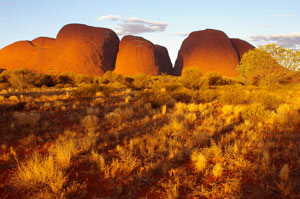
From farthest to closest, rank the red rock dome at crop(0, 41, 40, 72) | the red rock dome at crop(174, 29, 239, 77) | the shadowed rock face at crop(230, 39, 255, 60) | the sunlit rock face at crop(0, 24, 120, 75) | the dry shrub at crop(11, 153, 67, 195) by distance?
the shadowed rock face at crop(230, 39, 255, 60), the red rock dome at crop(0, 41, 40, 72), the red rock dome at crop(174, 29, 239, 77), the sunlit rock face at crop(0, 24, 120, 75), the dry shrub at crop(11, 153, 67, 195)

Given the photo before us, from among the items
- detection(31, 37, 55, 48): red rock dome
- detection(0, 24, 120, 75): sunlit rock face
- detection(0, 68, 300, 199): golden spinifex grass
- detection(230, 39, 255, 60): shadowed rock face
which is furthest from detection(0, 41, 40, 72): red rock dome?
detection(230, 39, 255, 60): shadowed rock face

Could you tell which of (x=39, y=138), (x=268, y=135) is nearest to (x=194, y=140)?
(x=268, y=135)

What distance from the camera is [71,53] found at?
45469mm

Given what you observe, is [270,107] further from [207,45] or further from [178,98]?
[207,45]

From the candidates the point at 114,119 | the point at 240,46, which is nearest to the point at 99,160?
the point at 114,119

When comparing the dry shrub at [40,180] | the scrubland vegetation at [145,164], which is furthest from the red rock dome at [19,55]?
the dry shrub at [40,180]

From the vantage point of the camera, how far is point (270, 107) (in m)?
8.83

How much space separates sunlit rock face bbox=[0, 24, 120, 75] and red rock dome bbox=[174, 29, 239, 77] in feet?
69.0

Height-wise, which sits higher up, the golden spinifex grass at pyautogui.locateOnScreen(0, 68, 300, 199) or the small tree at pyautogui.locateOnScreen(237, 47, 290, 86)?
the small tree at pyautogui.locateOnScreen(237, 47, 290, 86)

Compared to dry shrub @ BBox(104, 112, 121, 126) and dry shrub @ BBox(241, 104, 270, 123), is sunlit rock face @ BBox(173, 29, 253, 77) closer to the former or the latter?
dry shrub @ BBox(241, 104, 270, 123)

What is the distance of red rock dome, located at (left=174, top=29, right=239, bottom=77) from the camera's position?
4725 cm

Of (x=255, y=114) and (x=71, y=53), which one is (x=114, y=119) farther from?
(x=71, y=53)

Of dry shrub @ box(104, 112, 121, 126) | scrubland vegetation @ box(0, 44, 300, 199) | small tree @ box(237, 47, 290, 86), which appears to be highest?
small tree @ box(237, 47, 290, 86)

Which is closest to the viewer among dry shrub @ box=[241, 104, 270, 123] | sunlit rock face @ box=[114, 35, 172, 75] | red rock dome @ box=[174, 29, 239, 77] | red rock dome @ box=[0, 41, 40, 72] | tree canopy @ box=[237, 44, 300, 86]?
dry shrub @ box=[241, 104, 270, 123]
